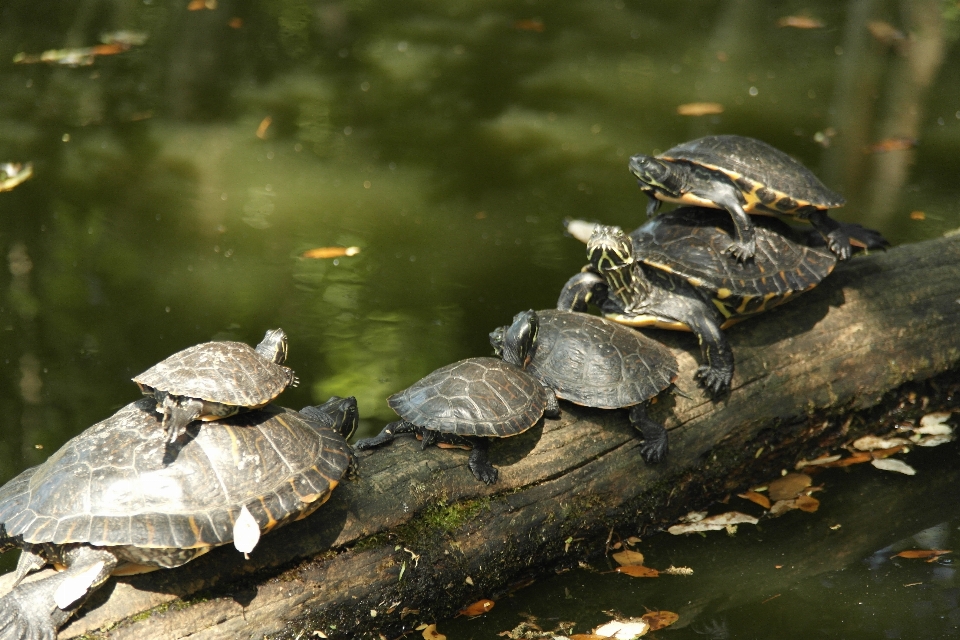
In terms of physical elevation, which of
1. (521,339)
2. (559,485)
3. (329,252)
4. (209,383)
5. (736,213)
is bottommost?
(329,252)

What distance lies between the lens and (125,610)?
9.36 ft

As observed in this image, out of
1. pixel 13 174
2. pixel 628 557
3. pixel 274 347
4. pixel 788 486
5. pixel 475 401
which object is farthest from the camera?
pixel 13 174

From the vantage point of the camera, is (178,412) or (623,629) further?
(623,629)

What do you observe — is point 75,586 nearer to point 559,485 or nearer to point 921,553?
point 559,485

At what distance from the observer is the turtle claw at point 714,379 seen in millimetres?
4008

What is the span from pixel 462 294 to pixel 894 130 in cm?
491

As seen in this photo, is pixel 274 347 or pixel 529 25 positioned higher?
pixel 529 25

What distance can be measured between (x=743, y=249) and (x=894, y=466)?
A: 1.38m

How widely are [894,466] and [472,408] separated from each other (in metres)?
2.36

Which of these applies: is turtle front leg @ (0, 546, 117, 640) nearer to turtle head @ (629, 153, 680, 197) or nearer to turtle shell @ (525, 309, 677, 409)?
turtle shell @ (525, 309, 677, 409)

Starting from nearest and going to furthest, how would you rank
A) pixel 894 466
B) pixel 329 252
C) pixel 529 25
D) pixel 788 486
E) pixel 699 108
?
1. pixel 788 486
2. pixel 894 466
3. pixel 329 252
4. pixel 699 108
5. pixel 529 25

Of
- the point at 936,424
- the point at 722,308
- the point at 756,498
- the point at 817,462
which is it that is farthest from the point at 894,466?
the point at 722,308

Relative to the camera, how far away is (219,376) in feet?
9.69

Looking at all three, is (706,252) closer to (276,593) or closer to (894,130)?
(276,593)
